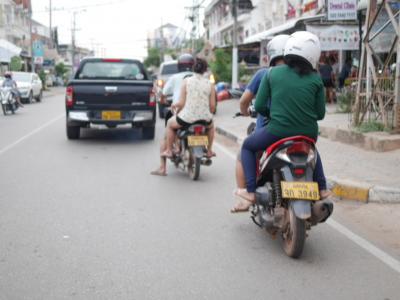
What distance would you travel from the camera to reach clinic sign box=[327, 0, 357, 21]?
14.0 meters

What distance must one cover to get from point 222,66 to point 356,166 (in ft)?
70.4

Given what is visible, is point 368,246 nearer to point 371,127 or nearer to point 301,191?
point 301,191

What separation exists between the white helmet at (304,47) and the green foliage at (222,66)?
24596 millimetres

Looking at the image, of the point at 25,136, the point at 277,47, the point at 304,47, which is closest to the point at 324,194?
the point at 304,47

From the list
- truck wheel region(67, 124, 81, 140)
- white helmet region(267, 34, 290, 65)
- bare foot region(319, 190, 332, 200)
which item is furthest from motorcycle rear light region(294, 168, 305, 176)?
truck wheel region(67, 124, 81, 140)

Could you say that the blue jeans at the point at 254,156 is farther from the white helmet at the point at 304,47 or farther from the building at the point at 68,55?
the building at the point at 68,55

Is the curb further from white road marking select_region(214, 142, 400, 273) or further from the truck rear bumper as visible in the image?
the truck rear bumper

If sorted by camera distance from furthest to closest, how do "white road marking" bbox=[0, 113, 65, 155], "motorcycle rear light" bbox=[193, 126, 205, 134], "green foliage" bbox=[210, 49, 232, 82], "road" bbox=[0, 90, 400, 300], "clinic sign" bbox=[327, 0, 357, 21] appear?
"green foliage" bbox=[210, 49, 232, 82] < "clinic sign" bbox=[327, 0, 357, 21] < "white road marking" bbox=[0, 113, 65, 155] < "motorcycle rear light" bbox=[193, 126, 205, 134] < "road" bbox=[0, 90, 400, 300]

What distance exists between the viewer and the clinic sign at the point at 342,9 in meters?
14.0

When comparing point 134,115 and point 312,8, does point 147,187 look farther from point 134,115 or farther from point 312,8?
point 312,8

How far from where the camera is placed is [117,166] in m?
9.42

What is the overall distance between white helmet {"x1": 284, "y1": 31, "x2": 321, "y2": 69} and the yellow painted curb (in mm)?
2613

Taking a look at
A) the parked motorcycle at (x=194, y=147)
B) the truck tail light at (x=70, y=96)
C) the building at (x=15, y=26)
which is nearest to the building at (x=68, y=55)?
the building at (x=15, y=26)

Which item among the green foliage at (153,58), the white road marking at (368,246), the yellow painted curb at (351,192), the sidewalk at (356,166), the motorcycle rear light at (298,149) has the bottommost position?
the white road marking at (368,246)
